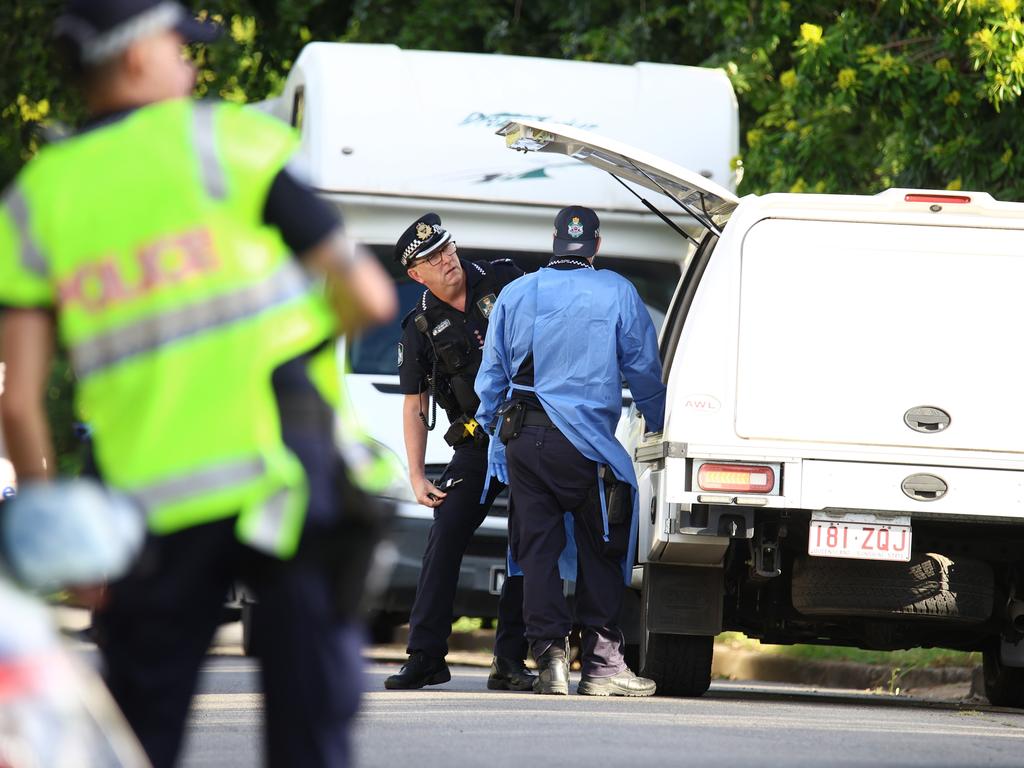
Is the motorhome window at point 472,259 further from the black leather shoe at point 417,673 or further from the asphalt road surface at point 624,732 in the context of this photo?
the asphalt road surface at point 624,732

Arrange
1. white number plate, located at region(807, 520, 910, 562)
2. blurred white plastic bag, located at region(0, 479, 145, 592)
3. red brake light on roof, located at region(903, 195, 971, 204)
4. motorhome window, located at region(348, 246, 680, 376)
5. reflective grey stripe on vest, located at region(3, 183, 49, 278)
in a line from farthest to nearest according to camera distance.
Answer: motorhome window, located at region(348, 246, 680, 376), red brake light on roof, located at region(903, 195, 971, 204), white number plate, located at region(807, 520, 910, 562), reflective grey stripe on vest, located at region(3, 183, 49, 278), blurred white plastic bag, located at region(0, 479, 145, 592)

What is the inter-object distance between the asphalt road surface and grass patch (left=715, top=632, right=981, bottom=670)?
9.30 feet

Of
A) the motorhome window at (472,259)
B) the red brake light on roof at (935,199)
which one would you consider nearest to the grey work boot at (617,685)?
the red brake light on roof at (935,199)

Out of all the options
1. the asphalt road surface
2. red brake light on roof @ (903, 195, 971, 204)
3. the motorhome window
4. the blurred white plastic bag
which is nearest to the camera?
the blurred white plastic bag

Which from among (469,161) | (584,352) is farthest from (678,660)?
(469,161)

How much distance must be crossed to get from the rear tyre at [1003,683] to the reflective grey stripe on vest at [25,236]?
6.73 metres

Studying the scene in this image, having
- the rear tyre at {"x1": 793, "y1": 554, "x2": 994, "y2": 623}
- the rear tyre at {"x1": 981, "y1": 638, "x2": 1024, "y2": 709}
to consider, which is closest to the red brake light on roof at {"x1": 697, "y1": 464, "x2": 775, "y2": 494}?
the rear tyre at {"x1": 793, "y1": 554, "x2": 994, "y2": 623}

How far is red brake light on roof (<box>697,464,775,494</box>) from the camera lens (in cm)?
774

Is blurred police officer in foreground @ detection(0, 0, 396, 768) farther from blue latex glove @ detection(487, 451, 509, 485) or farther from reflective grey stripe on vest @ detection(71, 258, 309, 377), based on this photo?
blue latex glove @ detection(487, 451, 509, 485)

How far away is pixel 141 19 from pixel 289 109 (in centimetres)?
910

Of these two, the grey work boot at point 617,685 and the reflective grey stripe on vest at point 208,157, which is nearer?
the reflective grey stripe on vest at point 208,157

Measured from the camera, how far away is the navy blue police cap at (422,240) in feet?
28.7

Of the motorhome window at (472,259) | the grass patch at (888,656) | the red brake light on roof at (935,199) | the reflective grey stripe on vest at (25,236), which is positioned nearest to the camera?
the reflective grey stripe on vest at (25,236)

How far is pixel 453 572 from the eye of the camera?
29.2 feet
